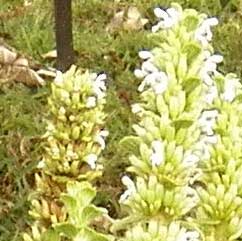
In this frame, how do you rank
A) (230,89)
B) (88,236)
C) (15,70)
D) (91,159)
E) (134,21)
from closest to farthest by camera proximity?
1. (88,236)
2. (230,89)
3. (91,159)
4. (15,70)
5. (134,21)

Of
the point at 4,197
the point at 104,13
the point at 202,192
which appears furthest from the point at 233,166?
the point at 104,13

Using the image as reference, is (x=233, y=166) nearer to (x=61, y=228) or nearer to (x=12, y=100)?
(x=61, y=228)

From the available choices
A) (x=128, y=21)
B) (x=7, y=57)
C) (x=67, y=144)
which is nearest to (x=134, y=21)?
(x=128, y=21)

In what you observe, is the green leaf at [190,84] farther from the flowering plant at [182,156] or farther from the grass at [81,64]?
the grass at [81,64]

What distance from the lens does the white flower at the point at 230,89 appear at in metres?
1.20

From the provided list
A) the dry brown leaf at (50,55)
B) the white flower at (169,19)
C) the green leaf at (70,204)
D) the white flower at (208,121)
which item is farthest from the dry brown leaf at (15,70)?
the green leaf at (70,204)

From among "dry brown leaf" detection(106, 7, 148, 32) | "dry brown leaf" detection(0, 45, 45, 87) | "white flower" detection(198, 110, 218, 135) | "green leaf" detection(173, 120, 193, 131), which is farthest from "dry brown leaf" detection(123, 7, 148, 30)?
"green leaf" detection(173, 120, 193, 131)

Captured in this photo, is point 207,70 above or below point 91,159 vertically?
above

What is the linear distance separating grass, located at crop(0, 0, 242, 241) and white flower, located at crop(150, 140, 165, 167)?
238 cm

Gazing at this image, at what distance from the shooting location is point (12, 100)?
13.9 ft

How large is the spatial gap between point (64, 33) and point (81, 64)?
61 centimetres

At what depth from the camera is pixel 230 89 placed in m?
1.23

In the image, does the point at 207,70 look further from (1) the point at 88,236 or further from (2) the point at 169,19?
(1) the point at 88,236

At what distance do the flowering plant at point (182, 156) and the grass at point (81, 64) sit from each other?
2327 millimetres
